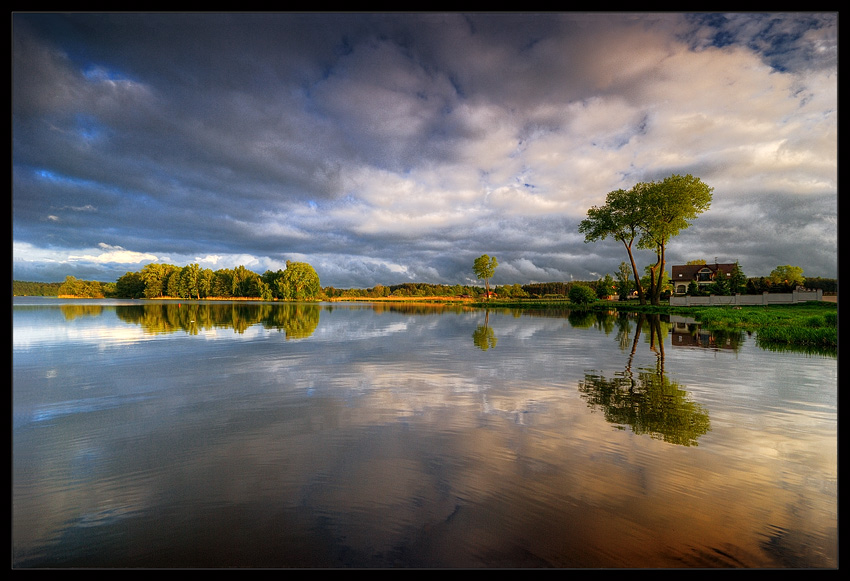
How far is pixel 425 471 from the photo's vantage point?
17.5ft

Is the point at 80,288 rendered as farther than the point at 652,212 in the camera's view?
Yes

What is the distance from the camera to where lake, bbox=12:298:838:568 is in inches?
153

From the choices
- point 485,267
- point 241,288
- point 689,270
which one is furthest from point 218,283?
point 689,270

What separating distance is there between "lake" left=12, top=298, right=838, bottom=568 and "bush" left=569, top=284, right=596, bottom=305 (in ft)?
195

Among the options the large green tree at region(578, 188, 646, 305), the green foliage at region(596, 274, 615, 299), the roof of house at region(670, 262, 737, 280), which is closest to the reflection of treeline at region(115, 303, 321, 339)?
the large green tree at region(578, 188, 646, 305)

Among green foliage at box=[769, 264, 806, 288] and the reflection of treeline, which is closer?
the reflection of treeline

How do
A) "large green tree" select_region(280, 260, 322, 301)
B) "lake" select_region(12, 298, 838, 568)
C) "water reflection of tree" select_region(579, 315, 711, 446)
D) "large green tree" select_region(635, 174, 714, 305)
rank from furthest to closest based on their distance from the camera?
"large green tree" select_region(280, 260, 322, 301), "large green tree" select_region(635, 174, 714, 305), "water reflection of tree" select_region(579, 315, 711, 446), "lake" select_region(12, 298, 838, 568)

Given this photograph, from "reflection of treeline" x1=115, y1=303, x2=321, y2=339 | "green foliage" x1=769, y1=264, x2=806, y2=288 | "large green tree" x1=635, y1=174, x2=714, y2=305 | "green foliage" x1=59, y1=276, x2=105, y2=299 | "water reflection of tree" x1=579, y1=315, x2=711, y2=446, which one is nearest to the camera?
"water reflection of tree" x1=579, y1=315, x2=711, y2=446

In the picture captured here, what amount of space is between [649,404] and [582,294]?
6473cm

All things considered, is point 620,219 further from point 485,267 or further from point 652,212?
point 485,267

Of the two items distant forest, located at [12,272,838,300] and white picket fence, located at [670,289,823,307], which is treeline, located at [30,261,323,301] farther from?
white picket fence, located at [670,289,823,307]

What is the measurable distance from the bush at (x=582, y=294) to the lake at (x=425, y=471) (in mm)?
59313
